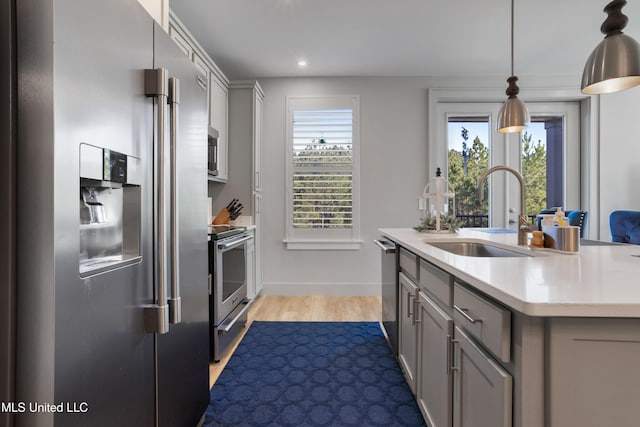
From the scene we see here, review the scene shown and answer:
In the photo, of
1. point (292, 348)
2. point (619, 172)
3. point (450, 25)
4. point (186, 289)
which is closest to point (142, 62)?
point (186, 289)

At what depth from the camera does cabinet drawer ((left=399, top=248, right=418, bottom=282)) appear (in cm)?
161

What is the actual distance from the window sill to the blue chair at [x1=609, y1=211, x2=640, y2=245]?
7.61 ft

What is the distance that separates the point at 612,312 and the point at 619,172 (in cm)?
422

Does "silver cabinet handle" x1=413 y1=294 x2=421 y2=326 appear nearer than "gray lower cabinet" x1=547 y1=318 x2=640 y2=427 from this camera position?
No

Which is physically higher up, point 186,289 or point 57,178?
point 57,178

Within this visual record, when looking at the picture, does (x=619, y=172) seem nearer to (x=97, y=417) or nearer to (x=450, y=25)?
(x=450, y=25)

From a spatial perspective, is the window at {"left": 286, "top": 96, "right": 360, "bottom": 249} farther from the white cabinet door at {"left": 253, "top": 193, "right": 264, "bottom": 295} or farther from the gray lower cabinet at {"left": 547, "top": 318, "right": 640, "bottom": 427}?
the gray lower cabinet at {"left": 547, "top": 318, "right": 640, "bottom": 427}

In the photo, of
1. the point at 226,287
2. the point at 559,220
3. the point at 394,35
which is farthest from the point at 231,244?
the point at 394,35

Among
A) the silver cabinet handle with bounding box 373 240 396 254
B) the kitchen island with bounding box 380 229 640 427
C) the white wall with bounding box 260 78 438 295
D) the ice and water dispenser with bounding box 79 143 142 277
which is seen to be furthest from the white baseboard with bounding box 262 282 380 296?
the ice and water dispenser with bounding box 79 143 142 277

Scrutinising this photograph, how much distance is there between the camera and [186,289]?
4.16 ft

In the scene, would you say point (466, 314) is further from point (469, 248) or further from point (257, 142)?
point (257, 142)

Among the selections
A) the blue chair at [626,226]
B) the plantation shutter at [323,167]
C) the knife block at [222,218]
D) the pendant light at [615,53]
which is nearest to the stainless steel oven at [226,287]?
the knife block at [222,218]

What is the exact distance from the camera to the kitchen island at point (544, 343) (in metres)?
0.66

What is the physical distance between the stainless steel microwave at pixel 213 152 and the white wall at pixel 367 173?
1.01 m
